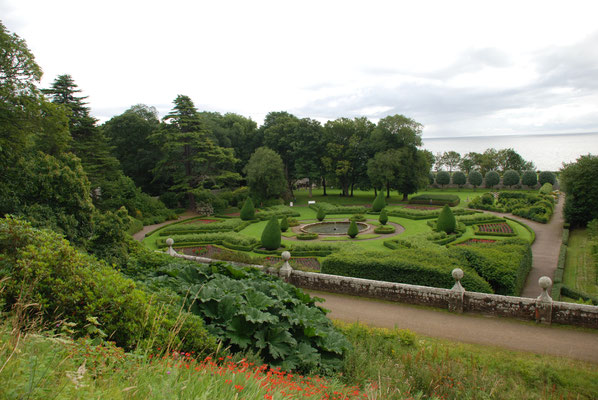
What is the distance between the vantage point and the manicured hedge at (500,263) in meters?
13.9

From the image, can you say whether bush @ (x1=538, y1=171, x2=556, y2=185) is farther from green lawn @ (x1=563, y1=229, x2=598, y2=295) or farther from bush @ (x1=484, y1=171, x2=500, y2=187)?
green lawn @ (x1=563, y1=229, x2=598, y2=295)

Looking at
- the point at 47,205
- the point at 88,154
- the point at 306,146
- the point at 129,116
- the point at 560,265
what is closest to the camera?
the point at 47,205

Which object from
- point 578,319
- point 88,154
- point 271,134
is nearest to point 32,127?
point 88,154

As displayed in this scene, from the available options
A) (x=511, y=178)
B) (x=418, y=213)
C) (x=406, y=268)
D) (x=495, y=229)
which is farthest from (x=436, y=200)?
(x=406, y=268)

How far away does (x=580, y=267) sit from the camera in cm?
1897

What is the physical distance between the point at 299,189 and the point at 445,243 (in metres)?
40.8

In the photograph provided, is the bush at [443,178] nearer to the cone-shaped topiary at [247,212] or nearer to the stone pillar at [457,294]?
the cone-shaped topiary at [247,212]

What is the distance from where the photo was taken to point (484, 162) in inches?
2753

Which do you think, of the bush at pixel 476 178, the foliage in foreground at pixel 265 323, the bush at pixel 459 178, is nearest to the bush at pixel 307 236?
the foliage in foreground at pixel 265 323

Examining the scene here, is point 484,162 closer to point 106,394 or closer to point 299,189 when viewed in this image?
point 299,189

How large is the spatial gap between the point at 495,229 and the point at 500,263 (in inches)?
585

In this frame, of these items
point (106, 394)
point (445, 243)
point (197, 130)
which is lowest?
point (445, 243)

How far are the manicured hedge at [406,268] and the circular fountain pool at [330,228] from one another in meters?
11.7

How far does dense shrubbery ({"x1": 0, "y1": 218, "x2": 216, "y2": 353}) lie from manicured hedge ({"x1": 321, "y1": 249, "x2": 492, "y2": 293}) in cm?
943
